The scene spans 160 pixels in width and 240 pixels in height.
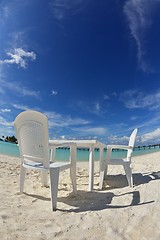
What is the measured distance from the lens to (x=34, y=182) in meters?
4.72

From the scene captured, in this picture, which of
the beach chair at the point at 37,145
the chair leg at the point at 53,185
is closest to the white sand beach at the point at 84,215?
the chair leg at the point at 53,185

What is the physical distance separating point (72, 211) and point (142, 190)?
135cm

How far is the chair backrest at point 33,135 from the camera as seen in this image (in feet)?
9.65

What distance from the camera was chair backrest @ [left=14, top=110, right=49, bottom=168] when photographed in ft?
9.65

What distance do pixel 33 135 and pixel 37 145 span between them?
162 millimetres

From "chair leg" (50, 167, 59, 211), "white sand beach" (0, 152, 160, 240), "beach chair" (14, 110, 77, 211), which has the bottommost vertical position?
"white sand beach" (0, 152, 160, 240)

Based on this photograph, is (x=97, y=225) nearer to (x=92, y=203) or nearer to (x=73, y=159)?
(x=92, y=203)

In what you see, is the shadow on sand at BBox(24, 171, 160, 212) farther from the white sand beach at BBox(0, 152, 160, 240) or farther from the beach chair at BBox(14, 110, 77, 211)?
the beach chair at BBox(14, 110, 77, 211)

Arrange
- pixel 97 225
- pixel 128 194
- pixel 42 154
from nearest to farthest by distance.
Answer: pixel 97 225 < pixel 42 154 < pixel 128 194

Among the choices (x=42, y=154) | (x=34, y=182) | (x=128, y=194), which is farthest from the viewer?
(x=34, y=182)

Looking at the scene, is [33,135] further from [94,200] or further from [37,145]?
[94,200]

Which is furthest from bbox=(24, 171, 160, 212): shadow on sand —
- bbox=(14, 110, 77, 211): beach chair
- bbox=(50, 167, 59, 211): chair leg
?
bbox=(14, 110, 77, 211): beach chair

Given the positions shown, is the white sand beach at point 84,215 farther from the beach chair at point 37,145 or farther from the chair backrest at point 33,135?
the chair backrest at point 33,135

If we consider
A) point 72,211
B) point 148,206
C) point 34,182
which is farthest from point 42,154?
point 34,182
